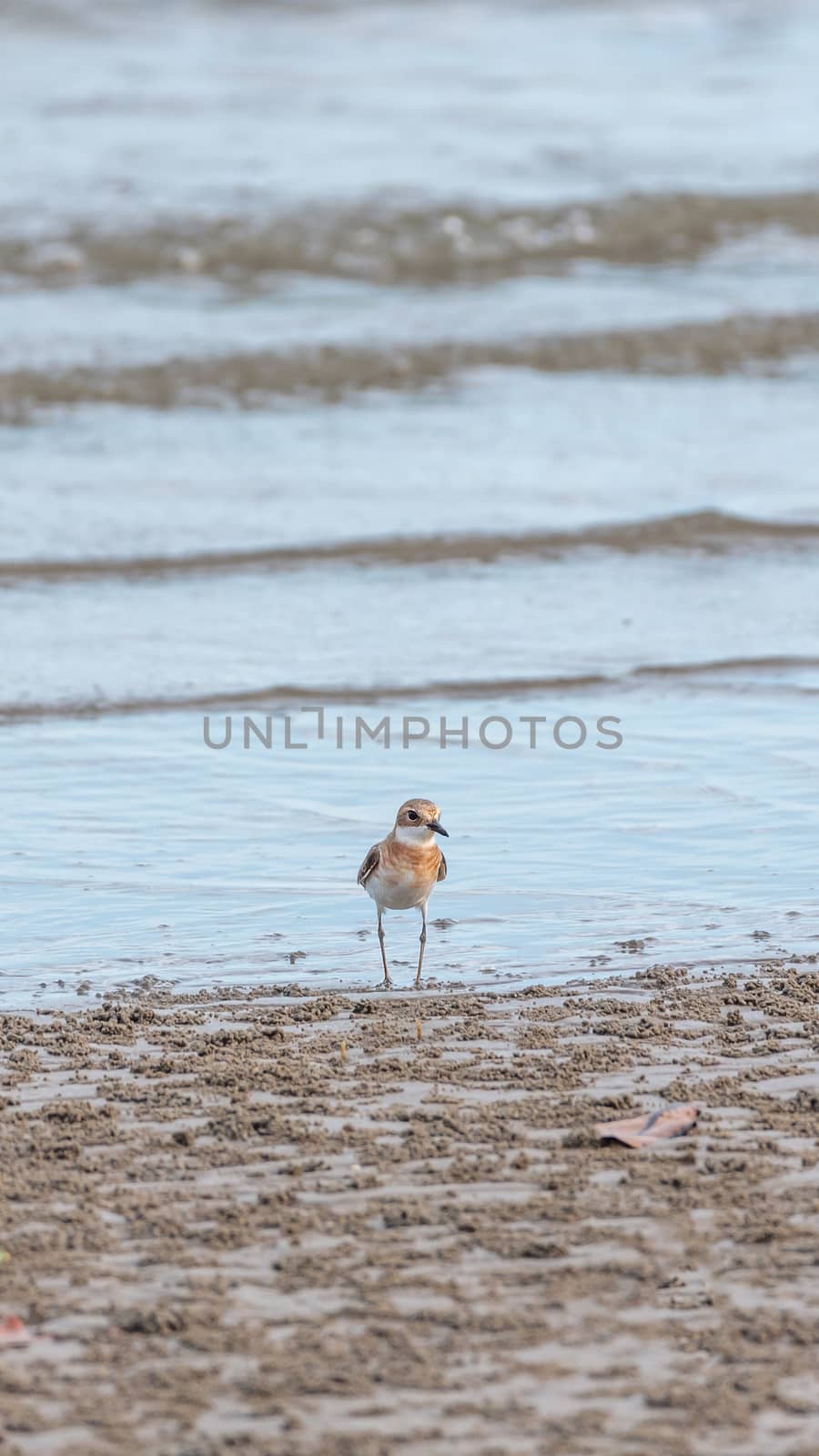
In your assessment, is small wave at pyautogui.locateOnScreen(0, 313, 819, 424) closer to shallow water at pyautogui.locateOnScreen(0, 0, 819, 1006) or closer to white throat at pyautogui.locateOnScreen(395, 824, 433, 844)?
shallow water at pyautogui.locateOnScreen(0, 0, 819, 1006)

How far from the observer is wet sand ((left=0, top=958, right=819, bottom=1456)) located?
313cm

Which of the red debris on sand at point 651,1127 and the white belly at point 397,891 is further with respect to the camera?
the white belly at point 397,891

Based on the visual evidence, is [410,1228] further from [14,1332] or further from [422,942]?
[422,942]

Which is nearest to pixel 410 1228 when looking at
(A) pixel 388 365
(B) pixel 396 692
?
(B) pixel 396 692

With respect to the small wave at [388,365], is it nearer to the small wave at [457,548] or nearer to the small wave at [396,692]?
the small wave at [457,548]

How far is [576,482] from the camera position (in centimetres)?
1219

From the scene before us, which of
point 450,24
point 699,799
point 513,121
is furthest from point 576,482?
point 450,24

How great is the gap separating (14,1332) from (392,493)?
29.6 feet

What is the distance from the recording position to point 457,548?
10.9 meters

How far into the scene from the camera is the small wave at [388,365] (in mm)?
14008

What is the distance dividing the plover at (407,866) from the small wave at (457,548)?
16.4 feet

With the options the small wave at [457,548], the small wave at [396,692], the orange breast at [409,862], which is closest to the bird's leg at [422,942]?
the orange breast at [409,862]

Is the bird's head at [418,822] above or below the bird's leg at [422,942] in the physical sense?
above

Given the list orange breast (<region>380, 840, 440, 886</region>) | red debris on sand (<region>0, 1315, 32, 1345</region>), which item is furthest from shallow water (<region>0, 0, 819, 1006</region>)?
red debris on sand (<region>0, 1315, 32, 1345</region>)
